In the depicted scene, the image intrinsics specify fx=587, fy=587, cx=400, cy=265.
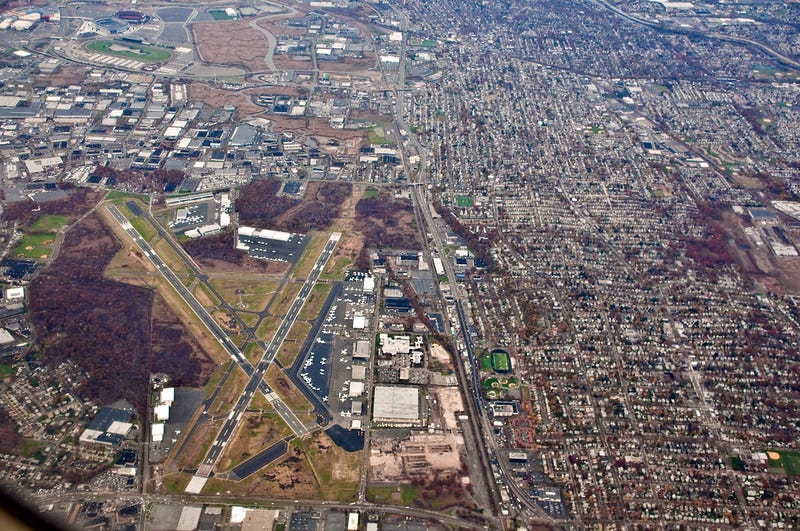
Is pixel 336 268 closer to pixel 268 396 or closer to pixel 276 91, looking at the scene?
pixel 268 396

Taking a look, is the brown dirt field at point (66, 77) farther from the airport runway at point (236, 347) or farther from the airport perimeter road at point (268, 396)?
the airport perimeter road at point (268, 396)

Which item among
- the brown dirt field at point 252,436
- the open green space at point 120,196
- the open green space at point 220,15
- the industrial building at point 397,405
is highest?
the open green space at point 220,15

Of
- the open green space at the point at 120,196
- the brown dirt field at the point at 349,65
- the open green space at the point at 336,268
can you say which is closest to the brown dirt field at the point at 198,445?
the open green space at the point at 336,268

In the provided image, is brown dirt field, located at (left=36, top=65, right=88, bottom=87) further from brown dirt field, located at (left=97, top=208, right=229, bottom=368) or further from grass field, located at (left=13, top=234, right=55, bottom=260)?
grass field, located at (left=13, top=234, right=55, bottom=260)

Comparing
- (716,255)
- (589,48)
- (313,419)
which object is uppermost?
(589,48)

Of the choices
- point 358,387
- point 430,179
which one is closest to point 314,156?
point 430,179

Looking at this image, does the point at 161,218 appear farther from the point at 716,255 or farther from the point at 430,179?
the point at 716,255

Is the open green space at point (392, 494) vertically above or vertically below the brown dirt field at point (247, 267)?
below
